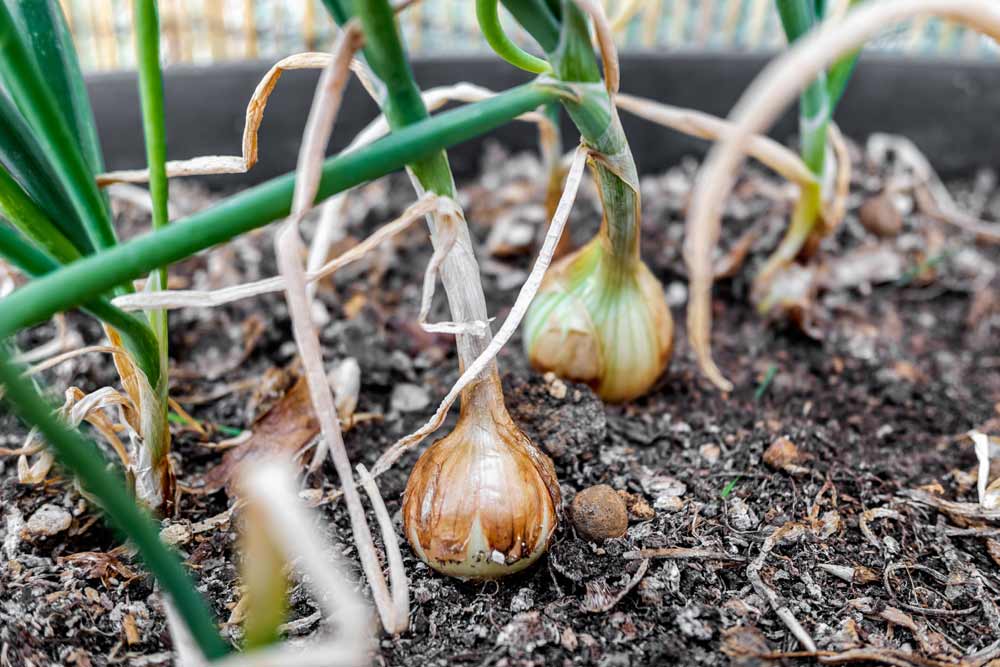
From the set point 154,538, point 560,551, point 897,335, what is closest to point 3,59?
point 154,538

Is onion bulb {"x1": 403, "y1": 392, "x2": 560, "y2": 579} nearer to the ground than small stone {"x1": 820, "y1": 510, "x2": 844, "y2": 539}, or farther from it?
farther from it

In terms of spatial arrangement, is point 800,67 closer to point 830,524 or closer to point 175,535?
point 830,524

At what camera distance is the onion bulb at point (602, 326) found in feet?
2.71

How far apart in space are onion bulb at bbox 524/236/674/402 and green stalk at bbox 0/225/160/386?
14.8 inches

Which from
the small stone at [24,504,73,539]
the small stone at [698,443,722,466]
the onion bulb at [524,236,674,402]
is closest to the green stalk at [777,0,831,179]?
the onion bulb at [524,236,674,402]

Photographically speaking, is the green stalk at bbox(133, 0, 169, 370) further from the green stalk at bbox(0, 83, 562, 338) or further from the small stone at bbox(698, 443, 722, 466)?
the small stone at bbox(698, 443, 722, 466)

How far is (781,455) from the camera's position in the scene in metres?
0.78

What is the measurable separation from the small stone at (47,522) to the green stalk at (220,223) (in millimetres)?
327

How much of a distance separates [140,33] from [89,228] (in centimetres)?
16

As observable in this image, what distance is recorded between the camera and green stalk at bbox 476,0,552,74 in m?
0.61

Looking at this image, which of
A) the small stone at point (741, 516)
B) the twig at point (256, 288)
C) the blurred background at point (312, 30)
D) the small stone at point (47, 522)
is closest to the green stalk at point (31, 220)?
the twig at point (256, 288)

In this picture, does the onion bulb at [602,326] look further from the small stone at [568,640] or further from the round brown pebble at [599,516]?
the small stone at [568,640]

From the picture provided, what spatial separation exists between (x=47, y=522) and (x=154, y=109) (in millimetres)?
362

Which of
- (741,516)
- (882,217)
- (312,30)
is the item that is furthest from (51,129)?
(882,217)
